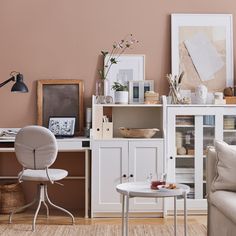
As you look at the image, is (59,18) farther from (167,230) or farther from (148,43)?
(167,230)

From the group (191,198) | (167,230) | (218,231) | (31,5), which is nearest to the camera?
(218,231)

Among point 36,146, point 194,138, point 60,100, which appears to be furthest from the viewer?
point 60,100

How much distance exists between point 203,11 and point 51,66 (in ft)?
5.67

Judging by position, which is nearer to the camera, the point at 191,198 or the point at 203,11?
the point at 191,198

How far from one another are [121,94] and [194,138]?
0.86m

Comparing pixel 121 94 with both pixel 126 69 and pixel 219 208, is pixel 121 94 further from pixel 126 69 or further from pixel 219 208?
pixel 219 208

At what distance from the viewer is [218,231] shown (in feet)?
11.2

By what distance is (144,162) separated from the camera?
4.92 m

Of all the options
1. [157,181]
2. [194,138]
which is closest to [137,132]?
[194,138]

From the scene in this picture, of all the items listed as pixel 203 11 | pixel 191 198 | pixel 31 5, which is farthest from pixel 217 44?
pixel 31 5

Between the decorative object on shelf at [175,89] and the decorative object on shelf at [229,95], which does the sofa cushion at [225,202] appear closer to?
the decorative object on shelf at [175,89]

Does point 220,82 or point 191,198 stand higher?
point 220,82

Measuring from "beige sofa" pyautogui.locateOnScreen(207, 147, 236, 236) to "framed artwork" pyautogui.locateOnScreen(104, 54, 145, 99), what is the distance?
1.80 meters

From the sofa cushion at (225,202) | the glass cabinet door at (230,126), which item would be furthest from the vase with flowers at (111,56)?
the sofa cushion at (225,202)
